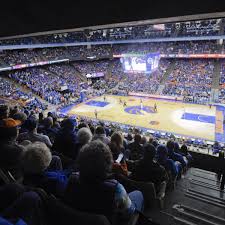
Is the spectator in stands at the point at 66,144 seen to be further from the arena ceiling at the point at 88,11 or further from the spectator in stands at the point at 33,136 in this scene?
the arena ceiling at the point at 88,11

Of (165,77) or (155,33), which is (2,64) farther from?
(165,77)

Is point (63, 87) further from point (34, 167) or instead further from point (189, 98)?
point (34, 167)

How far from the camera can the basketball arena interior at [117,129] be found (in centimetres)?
225

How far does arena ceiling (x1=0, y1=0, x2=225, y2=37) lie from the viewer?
350cm

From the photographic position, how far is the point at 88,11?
4.22 m

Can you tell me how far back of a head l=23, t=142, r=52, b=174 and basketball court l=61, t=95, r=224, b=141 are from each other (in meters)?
22.7

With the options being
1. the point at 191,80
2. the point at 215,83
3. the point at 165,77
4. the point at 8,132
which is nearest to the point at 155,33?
the point at 165,77

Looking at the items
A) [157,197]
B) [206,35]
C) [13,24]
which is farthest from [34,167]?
[206,35]

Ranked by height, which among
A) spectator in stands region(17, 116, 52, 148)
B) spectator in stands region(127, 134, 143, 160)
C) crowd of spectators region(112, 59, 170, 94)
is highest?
crowd of spectators region(112, 59, 170, 94)

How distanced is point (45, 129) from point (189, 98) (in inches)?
→ 1285

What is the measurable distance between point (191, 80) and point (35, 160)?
40631 mm

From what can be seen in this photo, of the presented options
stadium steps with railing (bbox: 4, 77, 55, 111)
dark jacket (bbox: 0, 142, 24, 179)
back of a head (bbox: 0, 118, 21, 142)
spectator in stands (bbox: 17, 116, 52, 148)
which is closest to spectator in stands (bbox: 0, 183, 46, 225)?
dark jacket (bbox: 0, 142, 24, 179)

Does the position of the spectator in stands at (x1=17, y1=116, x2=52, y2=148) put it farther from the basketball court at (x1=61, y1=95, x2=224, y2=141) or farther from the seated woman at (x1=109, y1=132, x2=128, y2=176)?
the basketball court at (x1=61, y1=95, x2=224, y2=141)

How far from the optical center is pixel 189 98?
120 ft
